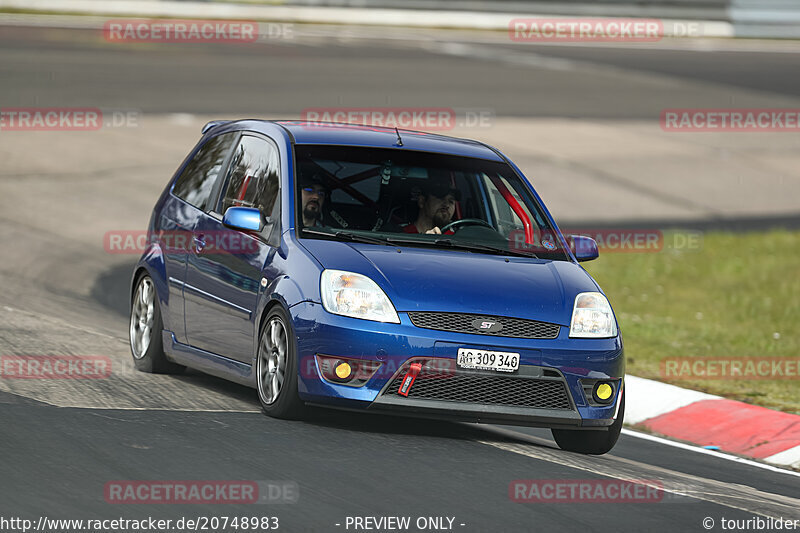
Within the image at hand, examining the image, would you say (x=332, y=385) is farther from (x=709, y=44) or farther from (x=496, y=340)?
(x=709, y=44)

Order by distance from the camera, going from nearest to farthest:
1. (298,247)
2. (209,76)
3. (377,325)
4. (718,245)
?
(377,325) < (298,247) < (718,245) < (209,76)

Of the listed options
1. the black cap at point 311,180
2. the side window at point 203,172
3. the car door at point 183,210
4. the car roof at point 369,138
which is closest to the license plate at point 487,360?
the black cap at point 311,180

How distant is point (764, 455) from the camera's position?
9.20 m

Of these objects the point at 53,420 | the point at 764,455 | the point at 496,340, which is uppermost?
the point at 496,340

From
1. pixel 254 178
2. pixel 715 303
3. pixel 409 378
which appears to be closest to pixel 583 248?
pixel 409 378

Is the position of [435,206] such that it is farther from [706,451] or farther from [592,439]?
[706,451]

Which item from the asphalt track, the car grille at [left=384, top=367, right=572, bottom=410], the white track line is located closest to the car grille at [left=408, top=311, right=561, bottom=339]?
the car grille at [left=384, top=367, right=572, bottom=410]

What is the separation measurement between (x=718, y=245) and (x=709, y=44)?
2269cm

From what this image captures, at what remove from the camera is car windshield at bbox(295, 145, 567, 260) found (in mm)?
8352

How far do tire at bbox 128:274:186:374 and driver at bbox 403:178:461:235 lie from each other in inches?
76.5

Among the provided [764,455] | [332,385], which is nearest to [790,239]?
[764,455]

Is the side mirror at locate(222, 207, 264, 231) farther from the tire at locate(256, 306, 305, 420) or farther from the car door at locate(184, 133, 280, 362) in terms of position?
the tire at locate(256, 306, 305, 420)

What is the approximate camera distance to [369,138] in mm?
8969

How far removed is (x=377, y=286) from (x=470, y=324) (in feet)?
1.69
